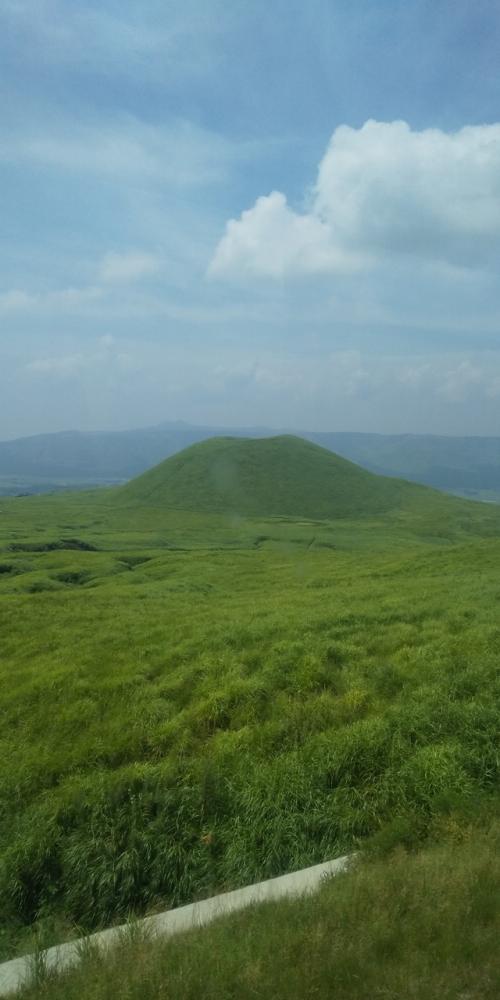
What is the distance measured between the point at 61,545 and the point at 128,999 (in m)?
70.9

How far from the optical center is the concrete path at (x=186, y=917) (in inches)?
245

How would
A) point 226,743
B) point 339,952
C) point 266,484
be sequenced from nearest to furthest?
point 339,952, point 226,743, point 266,484

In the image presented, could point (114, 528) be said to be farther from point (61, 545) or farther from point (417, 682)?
point (417, 682)

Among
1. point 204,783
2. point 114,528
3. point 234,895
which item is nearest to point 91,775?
point 204,783

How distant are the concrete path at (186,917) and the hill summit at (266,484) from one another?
119m

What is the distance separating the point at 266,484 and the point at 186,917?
144 metres

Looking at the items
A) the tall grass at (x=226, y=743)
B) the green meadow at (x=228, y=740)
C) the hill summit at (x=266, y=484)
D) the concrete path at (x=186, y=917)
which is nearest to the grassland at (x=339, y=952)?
the concrete path at (x=186, y=917)

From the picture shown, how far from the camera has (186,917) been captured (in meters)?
7.18

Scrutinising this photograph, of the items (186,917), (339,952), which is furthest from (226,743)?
(339,952)

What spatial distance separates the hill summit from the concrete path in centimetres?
11919

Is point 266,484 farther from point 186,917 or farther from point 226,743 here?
point 186,917

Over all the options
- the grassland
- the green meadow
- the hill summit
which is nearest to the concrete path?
the grassland

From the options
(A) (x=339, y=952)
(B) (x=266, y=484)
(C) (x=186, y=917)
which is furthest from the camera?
(B) (x=266, y=484)

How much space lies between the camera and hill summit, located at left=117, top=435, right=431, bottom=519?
137000mm
